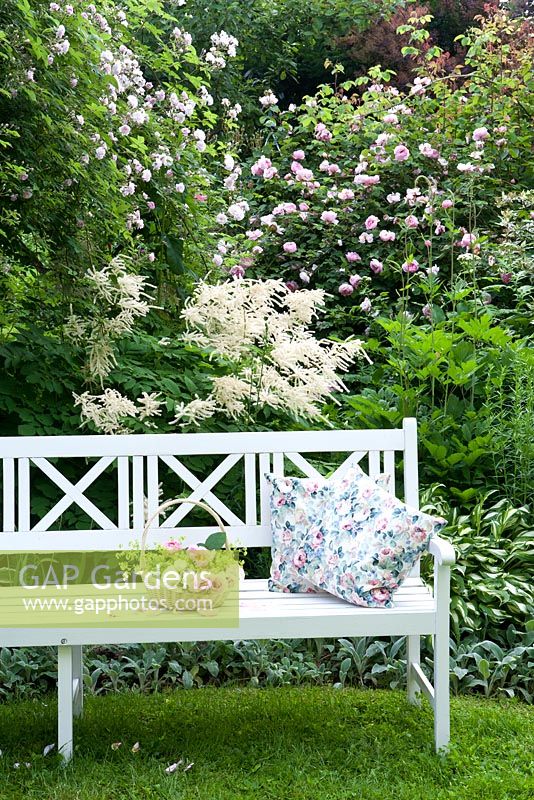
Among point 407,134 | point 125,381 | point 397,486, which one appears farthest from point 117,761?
point 407,134

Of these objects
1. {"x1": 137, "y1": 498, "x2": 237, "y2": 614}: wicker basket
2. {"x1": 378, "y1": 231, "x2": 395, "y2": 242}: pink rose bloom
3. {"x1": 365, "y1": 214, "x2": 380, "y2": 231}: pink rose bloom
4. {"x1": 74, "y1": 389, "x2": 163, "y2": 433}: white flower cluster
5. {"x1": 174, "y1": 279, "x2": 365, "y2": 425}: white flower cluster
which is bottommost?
{"x1": 137, "y1": 498, "x2": 237, "y2": 614}: wicker basket

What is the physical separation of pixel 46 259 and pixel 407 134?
3.39 metres

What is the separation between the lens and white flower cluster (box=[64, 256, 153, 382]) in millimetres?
3795

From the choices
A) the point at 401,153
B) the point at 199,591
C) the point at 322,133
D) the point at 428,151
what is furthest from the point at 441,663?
the point at 322,133

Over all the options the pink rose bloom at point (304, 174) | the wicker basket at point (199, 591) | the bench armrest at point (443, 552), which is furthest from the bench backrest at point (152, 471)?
the pink rose bloom at point (304, 174)

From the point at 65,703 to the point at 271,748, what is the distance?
25.6 inches

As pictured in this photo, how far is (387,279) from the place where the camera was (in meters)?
6.34

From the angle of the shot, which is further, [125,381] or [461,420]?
[461,420]

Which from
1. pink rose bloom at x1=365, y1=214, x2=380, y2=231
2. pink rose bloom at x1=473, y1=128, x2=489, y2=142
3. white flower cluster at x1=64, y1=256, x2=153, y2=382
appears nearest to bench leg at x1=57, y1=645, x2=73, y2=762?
white flower cluster at x1=64, y1=256, x2=153, y2=382

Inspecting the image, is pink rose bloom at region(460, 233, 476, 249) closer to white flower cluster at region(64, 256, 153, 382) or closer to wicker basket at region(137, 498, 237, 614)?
white flower cluster at region(64, 256, 153, 382)

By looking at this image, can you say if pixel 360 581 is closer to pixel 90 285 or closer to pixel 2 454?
pixel 2 454

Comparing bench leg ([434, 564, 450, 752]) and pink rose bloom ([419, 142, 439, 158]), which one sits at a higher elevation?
pink rose bloom ([419, 142, 439, 158])

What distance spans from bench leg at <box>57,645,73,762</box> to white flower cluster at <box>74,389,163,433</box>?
3.43 feet

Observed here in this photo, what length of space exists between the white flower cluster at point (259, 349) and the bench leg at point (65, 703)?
3.77 feet
